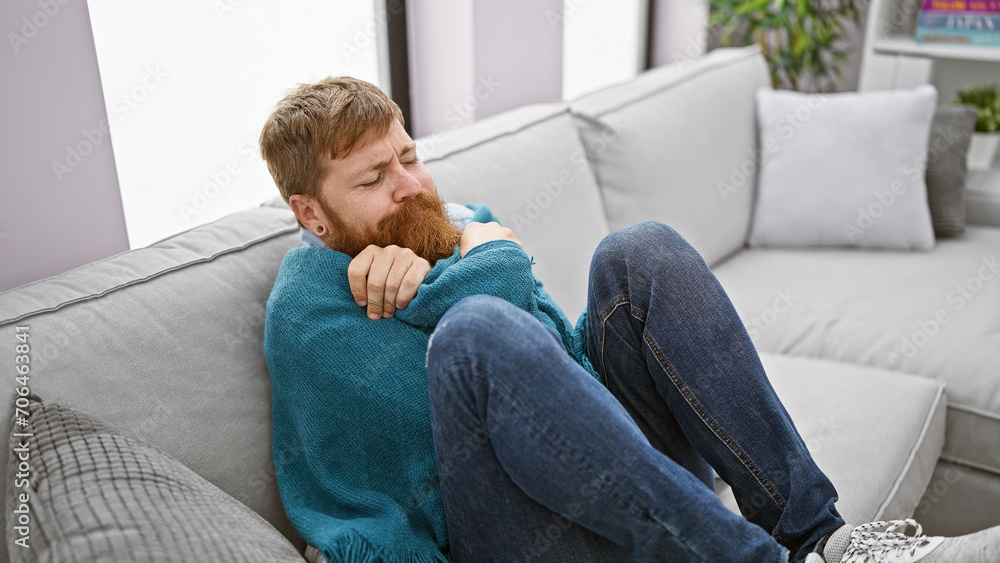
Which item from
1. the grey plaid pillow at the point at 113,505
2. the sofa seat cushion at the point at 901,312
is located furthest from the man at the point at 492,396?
the sofa seat cushion at the point at 901,312

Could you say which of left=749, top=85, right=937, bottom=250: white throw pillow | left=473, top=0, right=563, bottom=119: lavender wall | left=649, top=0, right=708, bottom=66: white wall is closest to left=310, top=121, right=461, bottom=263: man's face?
left=473, top=0, right=563, bottom=119: lavender wall

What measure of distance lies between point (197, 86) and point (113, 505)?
978 millimetres

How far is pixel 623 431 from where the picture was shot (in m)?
0.85

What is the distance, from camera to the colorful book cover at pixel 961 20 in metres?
2.62

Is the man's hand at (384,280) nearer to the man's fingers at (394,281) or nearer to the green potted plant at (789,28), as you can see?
the man's fingers at (394,281)

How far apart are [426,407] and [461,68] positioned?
1.15 meters

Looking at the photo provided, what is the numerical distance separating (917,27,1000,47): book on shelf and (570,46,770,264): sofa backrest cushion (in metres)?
0.85

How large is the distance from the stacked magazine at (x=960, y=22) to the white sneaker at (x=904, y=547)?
2.26 meters

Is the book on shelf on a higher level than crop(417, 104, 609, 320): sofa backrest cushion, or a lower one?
higher

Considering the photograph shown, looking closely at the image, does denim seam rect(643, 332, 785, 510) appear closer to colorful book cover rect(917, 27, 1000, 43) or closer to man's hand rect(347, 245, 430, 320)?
man's hand rect(347, 245, 430, 320)

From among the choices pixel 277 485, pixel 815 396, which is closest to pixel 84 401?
pixel 277 485

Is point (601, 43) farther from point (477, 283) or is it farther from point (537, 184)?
point (477, 283)

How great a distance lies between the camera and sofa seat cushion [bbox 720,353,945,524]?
1295mm

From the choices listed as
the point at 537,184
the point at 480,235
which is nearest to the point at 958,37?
the point at 537,184
